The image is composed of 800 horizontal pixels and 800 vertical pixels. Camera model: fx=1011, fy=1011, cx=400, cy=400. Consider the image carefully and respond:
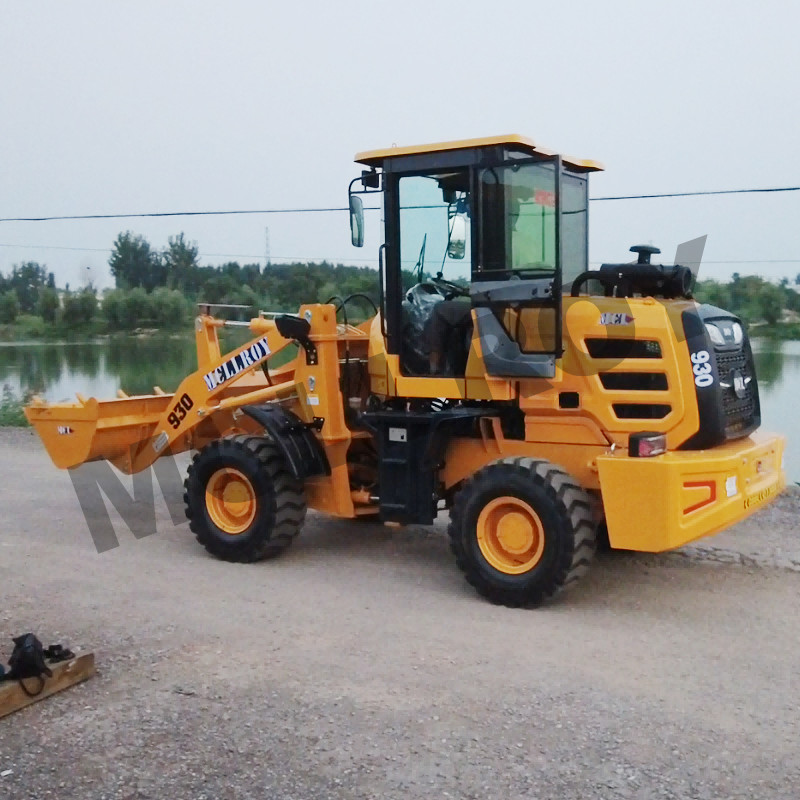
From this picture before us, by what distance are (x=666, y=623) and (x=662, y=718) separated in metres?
1.43

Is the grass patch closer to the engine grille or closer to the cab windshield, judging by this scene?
the cab windshield

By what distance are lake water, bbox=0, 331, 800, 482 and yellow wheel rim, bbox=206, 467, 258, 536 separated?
164 cm

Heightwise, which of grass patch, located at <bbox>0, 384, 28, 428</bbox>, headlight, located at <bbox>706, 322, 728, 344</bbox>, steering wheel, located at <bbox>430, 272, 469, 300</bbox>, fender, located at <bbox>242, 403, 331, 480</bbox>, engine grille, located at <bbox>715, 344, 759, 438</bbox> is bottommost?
grass patch, located at <bbox>0, 384, 28, 428</bbox>

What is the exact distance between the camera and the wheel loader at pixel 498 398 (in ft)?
19.7

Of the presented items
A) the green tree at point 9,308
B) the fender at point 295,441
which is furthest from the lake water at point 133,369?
the green tree at point 9,308

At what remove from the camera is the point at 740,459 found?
606 cm

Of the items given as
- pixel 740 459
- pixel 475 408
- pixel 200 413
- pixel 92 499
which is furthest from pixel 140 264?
pixel 740 459

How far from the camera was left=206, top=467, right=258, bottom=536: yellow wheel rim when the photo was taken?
7.40 meters

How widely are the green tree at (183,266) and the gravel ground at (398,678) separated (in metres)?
11.3

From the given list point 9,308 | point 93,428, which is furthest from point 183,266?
point 93,428

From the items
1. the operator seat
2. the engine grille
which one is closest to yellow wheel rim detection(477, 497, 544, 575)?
the operator seat

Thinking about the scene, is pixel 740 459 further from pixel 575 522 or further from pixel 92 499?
pixel 92 499

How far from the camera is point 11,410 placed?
1716 cm

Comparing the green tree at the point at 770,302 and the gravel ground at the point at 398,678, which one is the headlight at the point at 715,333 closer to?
the gravel ground at the point at 398,678
